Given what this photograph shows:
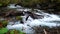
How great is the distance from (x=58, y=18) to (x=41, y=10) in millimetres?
988

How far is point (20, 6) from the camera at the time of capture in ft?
21.7

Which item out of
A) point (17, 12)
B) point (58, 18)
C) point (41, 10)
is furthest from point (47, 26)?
point (41, 10)

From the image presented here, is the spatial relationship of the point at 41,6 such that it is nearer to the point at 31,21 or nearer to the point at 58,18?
the point at 58,18

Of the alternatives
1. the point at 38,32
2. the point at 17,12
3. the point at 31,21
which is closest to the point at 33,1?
the point at 17,12

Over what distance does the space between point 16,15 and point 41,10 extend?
122 cm

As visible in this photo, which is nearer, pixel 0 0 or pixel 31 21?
pixel 31 21

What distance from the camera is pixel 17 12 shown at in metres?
5.47

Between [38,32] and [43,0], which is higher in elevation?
[43,0]

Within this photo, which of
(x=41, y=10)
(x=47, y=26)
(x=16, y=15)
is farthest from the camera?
(x=41, y=10)

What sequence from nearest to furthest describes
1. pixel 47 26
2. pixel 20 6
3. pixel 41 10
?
pixel 47 26 → pixel 41 10 → pixel 20 6

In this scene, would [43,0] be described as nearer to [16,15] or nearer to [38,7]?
[38,7]

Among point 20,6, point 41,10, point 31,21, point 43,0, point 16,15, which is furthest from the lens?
point 43,0

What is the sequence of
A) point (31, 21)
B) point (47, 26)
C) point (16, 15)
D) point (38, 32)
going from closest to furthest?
point (38, 32) → point (47, 26) → point (31, 21) → point (16, 15)

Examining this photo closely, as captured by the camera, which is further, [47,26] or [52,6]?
[52,6]
